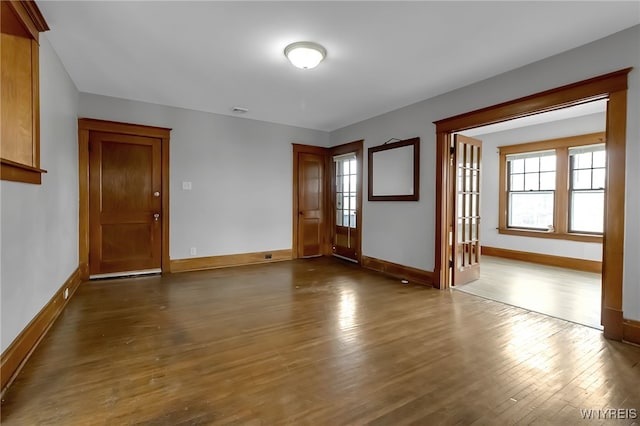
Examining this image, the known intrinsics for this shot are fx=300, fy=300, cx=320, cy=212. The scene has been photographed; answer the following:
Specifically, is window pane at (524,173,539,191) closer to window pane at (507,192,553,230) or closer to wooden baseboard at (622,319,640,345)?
Answer: window pane at (507,192,553,230)

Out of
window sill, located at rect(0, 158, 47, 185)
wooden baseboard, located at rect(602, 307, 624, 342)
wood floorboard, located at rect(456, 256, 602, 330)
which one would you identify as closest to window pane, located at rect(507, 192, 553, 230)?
wood floorboard, located at rect(456, 256, 602, 330)

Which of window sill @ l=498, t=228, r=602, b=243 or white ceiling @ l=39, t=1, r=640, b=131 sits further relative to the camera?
window sill @ l=498, t=228, r=602, b=243

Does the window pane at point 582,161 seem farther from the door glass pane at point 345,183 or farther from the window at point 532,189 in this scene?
the door glass pane at point 345,183

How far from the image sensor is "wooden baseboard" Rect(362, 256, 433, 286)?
14.2ft

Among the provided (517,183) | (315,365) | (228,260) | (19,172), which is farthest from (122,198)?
(517,183)

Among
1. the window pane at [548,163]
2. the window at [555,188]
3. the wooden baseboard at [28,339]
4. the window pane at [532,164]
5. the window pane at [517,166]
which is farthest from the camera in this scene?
the window pane at [517,166]

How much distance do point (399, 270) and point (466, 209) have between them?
136 cm

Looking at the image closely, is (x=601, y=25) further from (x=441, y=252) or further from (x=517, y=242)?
(x=517, y=242)

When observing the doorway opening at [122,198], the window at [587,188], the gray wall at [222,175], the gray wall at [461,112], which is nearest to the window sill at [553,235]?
the window at [587,188]

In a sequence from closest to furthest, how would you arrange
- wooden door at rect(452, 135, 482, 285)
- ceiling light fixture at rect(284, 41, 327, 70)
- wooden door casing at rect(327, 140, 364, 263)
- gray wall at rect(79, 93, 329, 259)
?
ceiling light fixture at rect(284, 41, 327, 70)
wooden door at rect(452, 135, 482, 285)
gray wall at rect(79, 93, 329, 259)
wooden door casing at rect(327, 140, 364, 263)

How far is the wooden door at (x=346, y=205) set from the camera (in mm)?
5738

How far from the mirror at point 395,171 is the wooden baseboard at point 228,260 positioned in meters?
2.10

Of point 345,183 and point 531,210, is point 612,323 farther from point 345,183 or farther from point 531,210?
point 345,183

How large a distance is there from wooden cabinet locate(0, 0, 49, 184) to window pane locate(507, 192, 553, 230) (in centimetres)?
753
